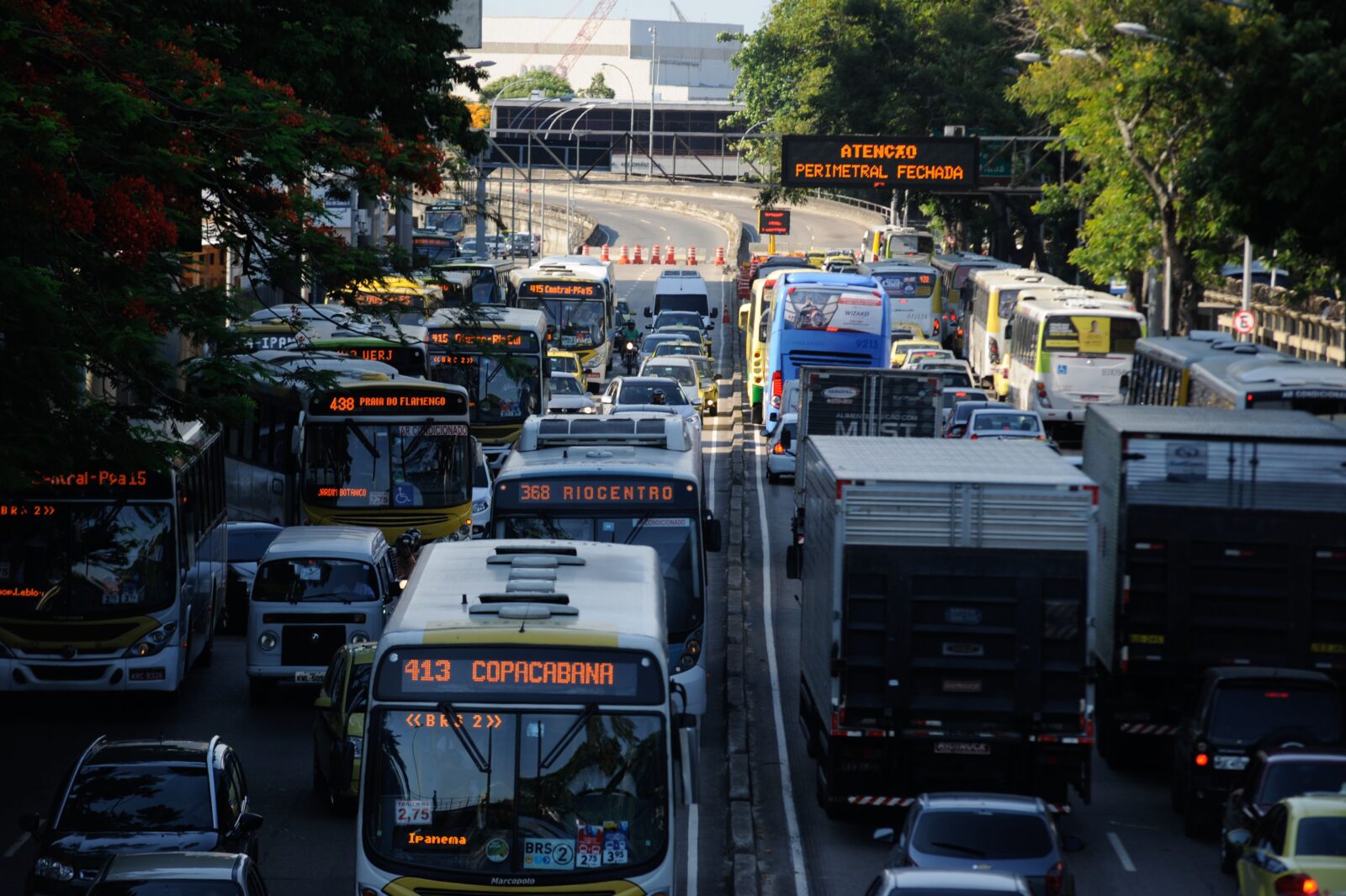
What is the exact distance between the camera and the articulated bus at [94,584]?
19234 millimetres

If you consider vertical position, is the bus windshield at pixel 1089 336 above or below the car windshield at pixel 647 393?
above

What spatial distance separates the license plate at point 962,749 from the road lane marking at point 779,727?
148cm

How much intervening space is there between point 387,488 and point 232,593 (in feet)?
9.67

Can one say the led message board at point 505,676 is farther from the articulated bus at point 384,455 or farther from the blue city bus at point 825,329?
the blue city bus at point 825,329

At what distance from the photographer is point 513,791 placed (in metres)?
10.1

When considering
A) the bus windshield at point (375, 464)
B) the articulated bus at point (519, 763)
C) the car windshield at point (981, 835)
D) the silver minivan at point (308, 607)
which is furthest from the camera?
the bus windshield at point (375, 464)

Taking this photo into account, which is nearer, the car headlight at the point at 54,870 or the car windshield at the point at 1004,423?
the car headlight at the point at 54,870

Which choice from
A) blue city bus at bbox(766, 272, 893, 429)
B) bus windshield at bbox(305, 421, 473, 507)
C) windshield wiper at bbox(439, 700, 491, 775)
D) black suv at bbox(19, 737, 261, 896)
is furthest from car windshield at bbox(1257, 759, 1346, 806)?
blue city bus at bbox(766, 272, 893, 429)

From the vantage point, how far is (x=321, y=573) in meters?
20.9

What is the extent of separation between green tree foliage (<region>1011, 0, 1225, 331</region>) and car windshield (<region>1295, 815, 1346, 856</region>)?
2498cm

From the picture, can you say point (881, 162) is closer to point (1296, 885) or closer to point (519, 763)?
point (1296, 885)

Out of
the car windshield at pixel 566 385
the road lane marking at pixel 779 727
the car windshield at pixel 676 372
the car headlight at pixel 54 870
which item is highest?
the car windshield at pixel 676 372

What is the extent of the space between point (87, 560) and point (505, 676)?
10569 mm

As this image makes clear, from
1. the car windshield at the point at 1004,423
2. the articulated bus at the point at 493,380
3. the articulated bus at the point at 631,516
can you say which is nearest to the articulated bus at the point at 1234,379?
the car windshield at the point at 1004,423
